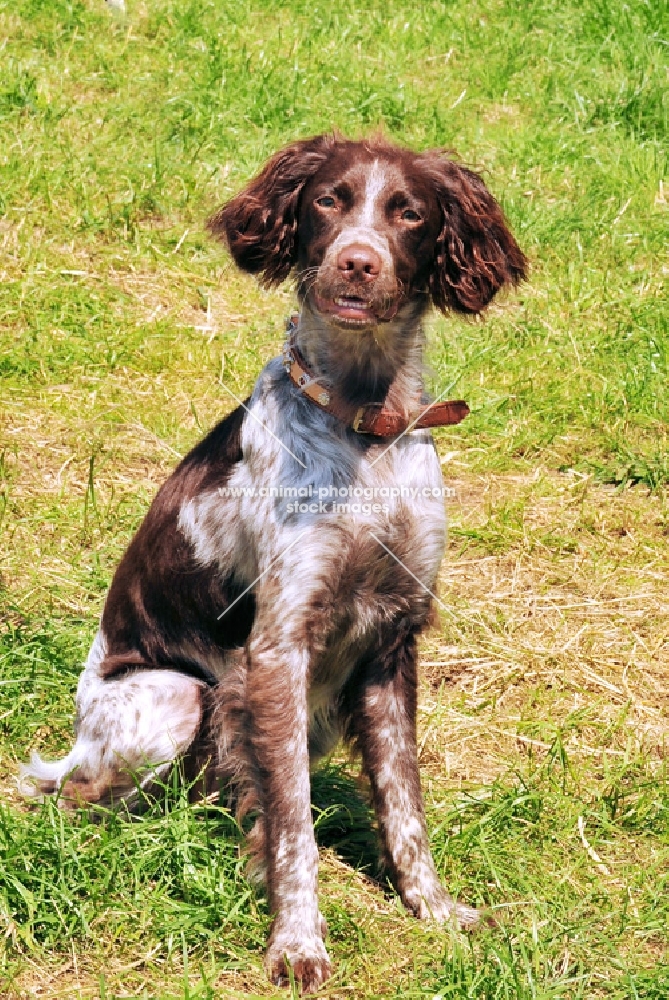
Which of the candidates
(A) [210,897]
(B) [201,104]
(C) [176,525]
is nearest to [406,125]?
(B) [201,104]

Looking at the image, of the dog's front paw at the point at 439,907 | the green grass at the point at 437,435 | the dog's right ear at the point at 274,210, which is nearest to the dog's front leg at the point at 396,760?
the dog's front paw at the point at 439,907

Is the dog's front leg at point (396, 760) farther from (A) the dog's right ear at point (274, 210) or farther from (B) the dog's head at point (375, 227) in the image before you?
(A) the dog's right ear at point (274, 210)

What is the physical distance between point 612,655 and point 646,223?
3.13m

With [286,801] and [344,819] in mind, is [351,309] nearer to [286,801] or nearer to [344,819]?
[286,801]

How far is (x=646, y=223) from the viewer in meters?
6.98

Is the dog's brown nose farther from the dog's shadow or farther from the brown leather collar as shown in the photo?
the dog's shadow

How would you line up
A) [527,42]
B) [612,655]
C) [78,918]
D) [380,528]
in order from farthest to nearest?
1. [527,42]
2. [612,655]
3. [380,528]
4. [78,918]

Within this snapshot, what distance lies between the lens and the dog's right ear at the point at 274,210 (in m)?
3.49

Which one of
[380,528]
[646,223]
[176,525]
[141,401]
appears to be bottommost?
[141,401]

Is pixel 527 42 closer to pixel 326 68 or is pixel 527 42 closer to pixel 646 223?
pixel 326 68

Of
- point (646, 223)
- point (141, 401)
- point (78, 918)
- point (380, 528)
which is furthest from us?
point (646, 223)

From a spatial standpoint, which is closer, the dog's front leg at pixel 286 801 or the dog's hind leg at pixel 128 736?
the dog's front leg at pixel 286 801

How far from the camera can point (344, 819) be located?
3.74 m

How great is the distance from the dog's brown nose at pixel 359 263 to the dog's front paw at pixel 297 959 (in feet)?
4.82
